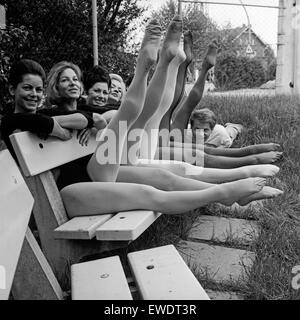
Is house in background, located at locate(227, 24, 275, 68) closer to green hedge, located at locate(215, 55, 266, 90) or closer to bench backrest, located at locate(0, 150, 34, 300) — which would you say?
green hedge, located at locate(215, 55, 266, 90)

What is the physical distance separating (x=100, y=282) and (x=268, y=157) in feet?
7.06

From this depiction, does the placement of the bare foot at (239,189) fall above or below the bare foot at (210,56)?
below

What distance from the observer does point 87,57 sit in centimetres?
613

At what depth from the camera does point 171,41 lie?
2.29m

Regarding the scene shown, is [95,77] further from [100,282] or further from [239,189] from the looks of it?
[100,282]

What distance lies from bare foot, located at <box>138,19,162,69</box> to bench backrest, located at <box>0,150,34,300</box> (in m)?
0.84

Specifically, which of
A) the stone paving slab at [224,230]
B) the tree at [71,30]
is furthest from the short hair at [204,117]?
the tree at [71,30]

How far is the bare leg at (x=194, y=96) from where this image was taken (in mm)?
3219

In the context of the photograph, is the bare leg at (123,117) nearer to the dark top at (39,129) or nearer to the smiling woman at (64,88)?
the dark top at (39,129)

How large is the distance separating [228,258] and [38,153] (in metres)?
1.00

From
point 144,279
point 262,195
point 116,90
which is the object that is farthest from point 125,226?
point 116,90

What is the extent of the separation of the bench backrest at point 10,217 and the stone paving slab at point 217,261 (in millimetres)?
827

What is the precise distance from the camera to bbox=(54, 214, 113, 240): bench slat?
1561mm
